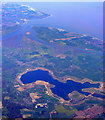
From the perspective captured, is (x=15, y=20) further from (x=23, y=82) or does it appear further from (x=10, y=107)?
(x=10, y=107)

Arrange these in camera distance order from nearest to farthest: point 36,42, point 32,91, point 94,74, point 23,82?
point 32,91, point 23,82, point 94,74, point 36,42

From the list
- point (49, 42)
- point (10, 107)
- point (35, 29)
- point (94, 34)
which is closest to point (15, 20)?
point (35, 29)

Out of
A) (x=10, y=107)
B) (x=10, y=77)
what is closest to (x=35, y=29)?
(x=10, y=77)

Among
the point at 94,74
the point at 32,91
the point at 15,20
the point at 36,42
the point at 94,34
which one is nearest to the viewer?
the point at 32,91

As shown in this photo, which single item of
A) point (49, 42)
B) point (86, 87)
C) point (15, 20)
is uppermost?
point (15, 20)

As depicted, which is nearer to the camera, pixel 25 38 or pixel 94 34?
pixel 25 38

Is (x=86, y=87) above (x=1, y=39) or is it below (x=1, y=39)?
below

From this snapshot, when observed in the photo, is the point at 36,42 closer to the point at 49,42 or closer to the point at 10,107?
the point at 49,42
